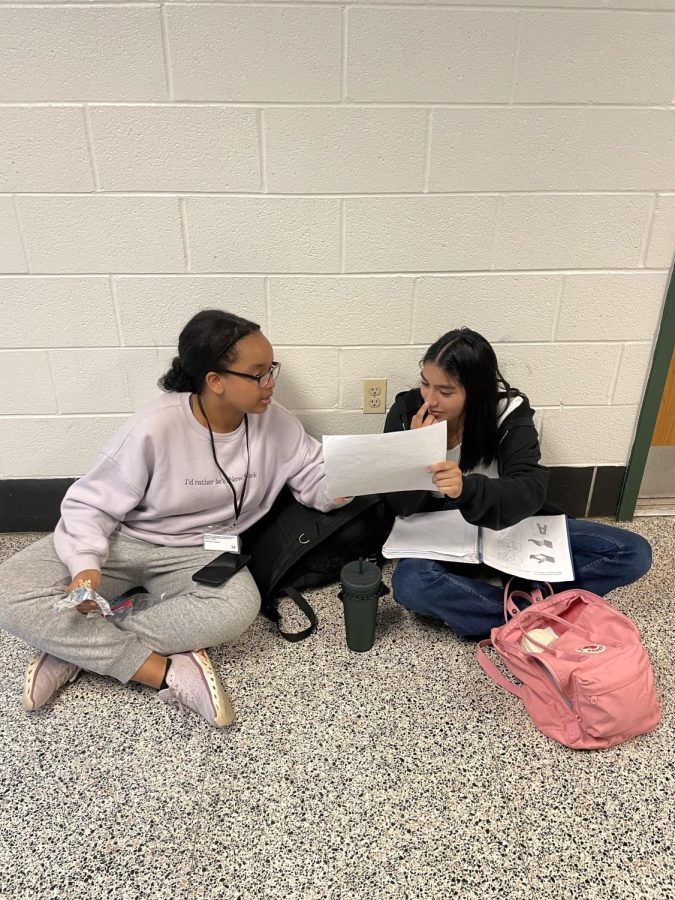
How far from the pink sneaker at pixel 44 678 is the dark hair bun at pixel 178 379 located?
2.36 ft

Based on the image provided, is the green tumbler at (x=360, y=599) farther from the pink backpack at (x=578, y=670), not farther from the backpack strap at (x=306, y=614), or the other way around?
the pink backpack at (x=578, y=670)

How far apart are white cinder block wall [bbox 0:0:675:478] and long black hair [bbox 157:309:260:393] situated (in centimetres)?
28

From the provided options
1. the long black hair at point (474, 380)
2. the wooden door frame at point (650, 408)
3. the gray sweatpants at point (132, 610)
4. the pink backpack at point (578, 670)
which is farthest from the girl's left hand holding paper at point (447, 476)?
the wooden door frame at point (650, 408)

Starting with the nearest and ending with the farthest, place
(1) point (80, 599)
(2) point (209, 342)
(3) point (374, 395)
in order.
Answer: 1. (1) point (80, 599)
2. (2) point (209, 342)
3. (3) point (374, 395)

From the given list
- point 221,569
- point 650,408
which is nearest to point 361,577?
point 221,569

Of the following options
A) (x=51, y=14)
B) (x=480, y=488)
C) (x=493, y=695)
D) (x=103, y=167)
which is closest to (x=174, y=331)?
(x=103, y=167)

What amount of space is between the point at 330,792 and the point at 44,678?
0.71 m

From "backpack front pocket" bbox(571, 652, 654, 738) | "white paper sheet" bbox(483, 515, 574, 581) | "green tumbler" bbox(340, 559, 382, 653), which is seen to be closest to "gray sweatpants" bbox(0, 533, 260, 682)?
"green tumbler" bbox(340, 559, 382, 653)

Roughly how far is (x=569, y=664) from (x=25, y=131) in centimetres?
182

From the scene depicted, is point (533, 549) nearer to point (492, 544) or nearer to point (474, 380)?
point (492, 544)

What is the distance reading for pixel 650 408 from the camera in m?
1.90

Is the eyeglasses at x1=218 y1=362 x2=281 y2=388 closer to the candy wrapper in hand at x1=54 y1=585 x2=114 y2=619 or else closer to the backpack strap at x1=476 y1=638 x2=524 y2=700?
the candy wrapper in hand at x1=54 y1=585 x2=114 y2=619

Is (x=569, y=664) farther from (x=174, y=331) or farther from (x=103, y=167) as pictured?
(x=103, y=167)

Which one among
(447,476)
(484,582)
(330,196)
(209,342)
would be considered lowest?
(484,582)
